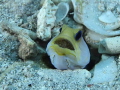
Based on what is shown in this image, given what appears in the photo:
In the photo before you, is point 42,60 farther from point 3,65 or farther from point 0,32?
point 0,32

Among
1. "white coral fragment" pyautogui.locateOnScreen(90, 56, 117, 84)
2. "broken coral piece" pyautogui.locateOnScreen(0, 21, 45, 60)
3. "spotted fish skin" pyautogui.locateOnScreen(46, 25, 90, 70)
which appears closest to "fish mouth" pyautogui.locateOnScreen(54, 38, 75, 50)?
"spotted fish skin" pyautogui.locateOnScreen(46, 25, 90, 70)

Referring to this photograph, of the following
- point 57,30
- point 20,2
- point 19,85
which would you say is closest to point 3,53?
point 19,85

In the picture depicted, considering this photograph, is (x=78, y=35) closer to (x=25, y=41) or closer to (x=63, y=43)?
(x=63, y=43)

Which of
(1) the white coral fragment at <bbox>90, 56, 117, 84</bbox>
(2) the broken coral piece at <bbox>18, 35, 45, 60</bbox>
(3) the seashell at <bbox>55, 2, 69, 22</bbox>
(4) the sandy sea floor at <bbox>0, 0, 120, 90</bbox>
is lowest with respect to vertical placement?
(1) the white coral fragment at <bbox>90, 56, 117, 84</bbox>

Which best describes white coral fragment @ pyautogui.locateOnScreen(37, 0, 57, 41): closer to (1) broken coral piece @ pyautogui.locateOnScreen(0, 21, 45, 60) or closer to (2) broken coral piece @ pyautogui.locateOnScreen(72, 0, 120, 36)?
(1) broken coral piece @ pyautogui.locateOnScreen(0, 21, 45, 60)

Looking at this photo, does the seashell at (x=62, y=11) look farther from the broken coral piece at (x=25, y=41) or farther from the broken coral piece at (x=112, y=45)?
the broken coral piece at (x=112, y=45)

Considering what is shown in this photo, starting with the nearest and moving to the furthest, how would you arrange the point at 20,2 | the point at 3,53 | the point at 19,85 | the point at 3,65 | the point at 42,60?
the point at 19,85, the point at 3,65, the point at 3,53, the point at 42,60, the point at 20,2
